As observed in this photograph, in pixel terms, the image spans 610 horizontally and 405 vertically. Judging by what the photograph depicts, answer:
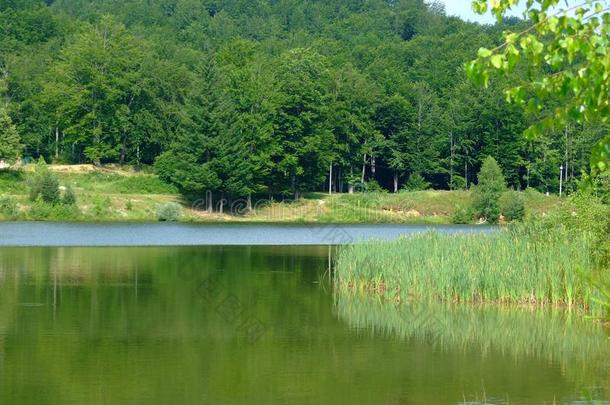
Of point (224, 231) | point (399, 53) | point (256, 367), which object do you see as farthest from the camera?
point (399, 53)

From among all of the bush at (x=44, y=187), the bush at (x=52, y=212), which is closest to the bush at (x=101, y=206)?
the bush at (x=52, y=212)

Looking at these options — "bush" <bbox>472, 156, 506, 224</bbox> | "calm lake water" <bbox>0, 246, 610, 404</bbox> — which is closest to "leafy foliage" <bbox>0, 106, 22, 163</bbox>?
"bush" <bbox>472, 156, 506, 224</bbox>

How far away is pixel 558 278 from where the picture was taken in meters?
24.4

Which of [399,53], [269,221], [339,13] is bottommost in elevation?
[269,221]

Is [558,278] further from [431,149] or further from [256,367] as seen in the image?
[431,149]

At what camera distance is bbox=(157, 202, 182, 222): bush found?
70.2 meters

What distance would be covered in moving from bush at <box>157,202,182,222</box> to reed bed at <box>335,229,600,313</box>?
42.9m

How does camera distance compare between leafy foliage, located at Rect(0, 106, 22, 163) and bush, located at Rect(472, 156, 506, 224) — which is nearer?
leafy foliage, located at Rect(0, 106, 22, 163)

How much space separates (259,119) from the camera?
83.1 m

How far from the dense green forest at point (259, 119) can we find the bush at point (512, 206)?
12022 millimetres

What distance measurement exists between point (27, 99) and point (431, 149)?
114ft

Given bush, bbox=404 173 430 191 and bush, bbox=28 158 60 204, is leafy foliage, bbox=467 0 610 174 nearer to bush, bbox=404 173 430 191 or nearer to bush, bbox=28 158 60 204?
bush, bbox=28 158 60 204

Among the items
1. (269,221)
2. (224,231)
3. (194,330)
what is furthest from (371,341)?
(269,221)

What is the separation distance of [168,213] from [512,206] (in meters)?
24.7
